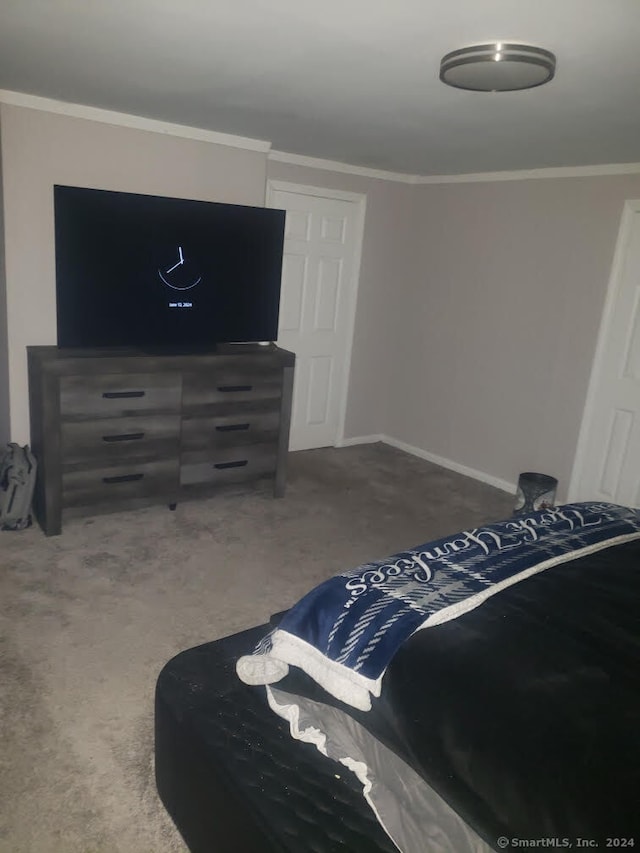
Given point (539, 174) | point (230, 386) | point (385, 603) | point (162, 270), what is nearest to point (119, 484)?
point (230, 386)

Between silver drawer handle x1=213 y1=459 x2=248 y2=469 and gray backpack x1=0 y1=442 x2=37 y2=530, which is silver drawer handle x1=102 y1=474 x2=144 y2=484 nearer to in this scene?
gray backpack x1=0 y1=442 x2=37 y2=530

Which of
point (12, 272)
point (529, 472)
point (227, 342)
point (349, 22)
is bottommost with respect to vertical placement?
point (529, 472)

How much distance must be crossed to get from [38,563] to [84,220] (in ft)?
5.77

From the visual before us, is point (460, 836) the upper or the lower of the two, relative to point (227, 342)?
lower

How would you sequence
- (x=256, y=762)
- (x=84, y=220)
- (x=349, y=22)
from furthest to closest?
(x=84, y=220) < (x=349, y=22) < (x=256, y=762)

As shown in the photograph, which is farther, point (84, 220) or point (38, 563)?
point (84, 220)

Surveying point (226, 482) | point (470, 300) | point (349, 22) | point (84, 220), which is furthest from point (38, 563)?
point (470, 300)

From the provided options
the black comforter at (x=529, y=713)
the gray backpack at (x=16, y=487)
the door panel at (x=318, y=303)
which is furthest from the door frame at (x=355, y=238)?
the black comforter at (x=529, y=713)

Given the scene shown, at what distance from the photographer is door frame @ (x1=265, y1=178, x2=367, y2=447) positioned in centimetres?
438

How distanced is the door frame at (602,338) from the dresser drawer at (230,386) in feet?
6.57

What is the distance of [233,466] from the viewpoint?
3.92m

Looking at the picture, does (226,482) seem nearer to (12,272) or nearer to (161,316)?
(161,316)

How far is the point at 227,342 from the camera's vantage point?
3.99 metres

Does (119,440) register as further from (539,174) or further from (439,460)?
(539,174)
